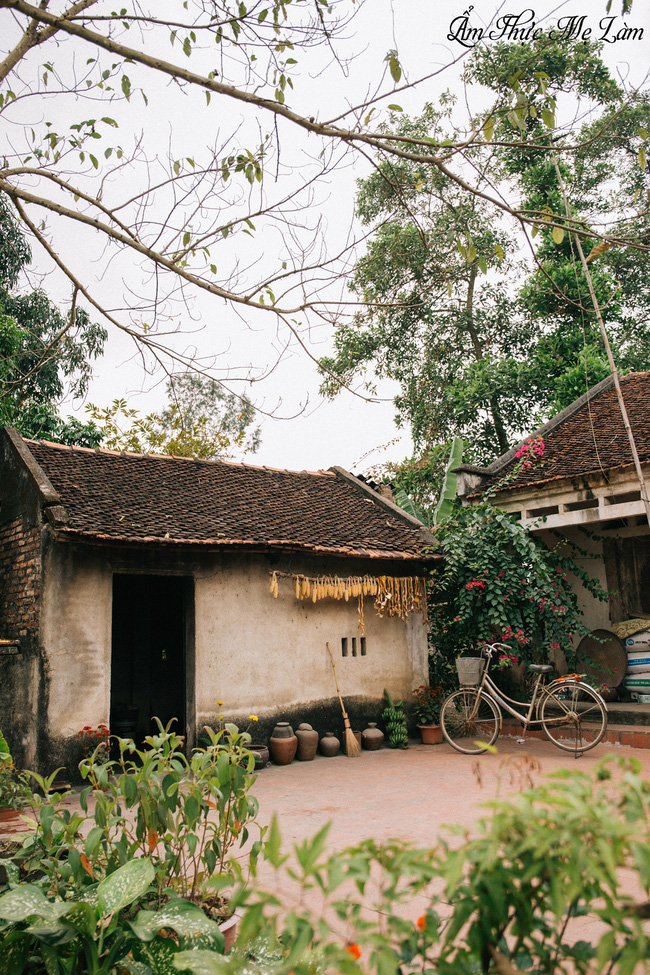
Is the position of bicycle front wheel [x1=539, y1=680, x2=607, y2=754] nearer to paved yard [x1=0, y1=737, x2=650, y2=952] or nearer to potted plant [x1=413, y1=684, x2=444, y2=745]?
paved yard [x1=0, y1=737, x2=650, y2=952]

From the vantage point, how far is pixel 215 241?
4621mm

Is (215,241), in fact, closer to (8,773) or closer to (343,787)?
(8,773)

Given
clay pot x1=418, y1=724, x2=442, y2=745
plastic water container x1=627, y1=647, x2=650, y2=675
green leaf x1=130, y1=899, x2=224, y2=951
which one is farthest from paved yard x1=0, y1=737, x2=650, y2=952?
plastic water container x1=627, y1=647, x2=650, y2=675

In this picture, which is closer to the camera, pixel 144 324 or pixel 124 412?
pixel 144 324

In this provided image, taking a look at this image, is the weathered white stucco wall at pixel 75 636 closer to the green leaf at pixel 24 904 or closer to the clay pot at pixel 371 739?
the clay pot at pixel 371 739

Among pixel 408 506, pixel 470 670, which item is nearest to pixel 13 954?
pixel 470 670

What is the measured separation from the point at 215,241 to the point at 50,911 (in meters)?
3.84

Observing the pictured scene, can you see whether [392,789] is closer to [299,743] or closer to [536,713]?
[299,743]

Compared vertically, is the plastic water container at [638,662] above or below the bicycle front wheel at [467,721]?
above

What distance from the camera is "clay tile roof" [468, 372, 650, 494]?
9.95m

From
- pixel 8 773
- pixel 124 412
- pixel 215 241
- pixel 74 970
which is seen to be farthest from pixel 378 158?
pixel 124 412

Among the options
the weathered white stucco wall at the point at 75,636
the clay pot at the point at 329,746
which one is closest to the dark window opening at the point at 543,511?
the clay pot at the point at 329,746

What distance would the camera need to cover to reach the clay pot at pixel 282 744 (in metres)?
8.95

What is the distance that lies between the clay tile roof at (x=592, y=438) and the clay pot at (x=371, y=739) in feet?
13.8
